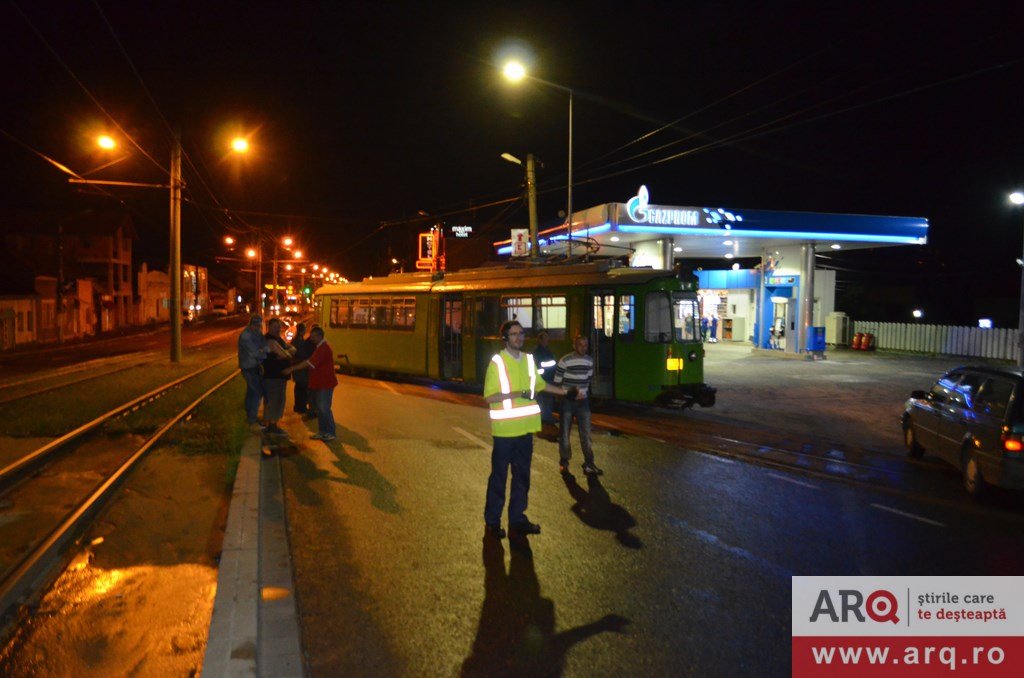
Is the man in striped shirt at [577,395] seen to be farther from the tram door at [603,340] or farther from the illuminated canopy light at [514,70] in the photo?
the illuminated canopy light at [514,70]

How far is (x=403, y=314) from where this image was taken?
20.9 metres

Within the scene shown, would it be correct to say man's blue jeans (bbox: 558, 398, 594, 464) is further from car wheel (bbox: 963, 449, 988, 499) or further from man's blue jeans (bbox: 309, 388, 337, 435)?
car wheel (bbox: 963, 449, 988, 499)

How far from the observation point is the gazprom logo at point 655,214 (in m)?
25.8

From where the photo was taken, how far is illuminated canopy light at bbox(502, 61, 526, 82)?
59.8 ft

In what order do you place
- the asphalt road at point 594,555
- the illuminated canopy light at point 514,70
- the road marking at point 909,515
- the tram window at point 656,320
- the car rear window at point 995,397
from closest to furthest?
the asphalt road at point 594,555 < the road marking at point 909,515 < the car rear window at point 995,397 < the tram window at point 656,320 < the illuminated canopy light at point 514,70

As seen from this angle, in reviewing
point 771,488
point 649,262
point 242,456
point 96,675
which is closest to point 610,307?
point 771,488

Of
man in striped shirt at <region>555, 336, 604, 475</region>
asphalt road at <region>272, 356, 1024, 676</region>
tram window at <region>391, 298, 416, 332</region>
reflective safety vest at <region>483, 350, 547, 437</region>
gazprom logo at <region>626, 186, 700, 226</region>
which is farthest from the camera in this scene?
gazprom logo at <region>626, 186, 700, 226</region>

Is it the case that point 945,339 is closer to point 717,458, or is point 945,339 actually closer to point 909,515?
point 717,458

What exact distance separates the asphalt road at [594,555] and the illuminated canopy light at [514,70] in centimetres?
1082

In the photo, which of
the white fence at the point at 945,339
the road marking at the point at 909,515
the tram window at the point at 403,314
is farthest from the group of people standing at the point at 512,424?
Answer: the white fence at the point at 945,339

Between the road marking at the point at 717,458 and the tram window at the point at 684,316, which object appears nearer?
the road marking at the point at 717,458

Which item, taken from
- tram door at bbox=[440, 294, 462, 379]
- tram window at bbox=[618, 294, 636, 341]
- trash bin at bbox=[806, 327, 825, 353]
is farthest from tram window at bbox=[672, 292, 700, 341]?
trash bin at bbox=[806, 327, 825, 353]

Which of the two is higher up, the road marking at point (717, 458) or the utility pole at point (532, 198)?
the utility pole at point (532, 198)

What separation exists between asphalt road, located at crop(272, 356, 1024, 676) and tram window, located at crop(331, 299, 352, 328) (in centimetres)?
1294
